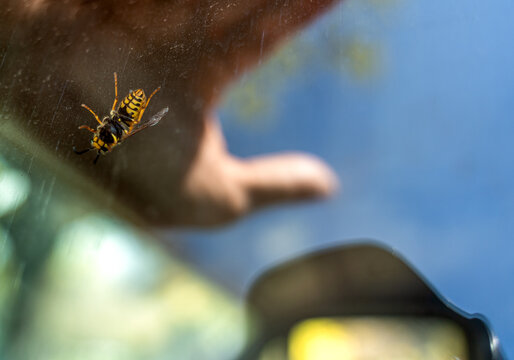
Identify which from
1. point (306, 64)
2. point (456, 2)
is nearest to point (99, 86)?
point (306, 64)

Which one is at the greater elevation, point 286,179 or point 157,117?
point 157,117

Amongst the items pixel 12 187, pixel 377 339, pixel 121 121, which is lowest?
pixel 377 339

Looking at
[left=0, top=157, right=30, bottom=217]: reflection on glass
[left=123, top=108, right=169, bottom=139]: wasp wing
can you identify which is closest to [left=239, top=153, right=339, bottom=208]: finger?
[left=123, top=108, right=169, bottom=139]: wasp wing

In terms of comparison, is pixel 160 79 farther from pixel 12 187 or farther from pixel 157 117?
pixel 12 187

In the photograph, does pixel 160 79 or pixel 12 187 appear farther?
pixel 12 187

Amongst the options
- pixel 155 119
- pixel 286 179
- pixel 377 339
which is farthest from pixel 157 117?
pixel 377 339

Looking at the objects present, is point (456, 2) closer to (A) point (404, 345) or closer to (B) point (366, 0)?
(B) point (366, 0)
